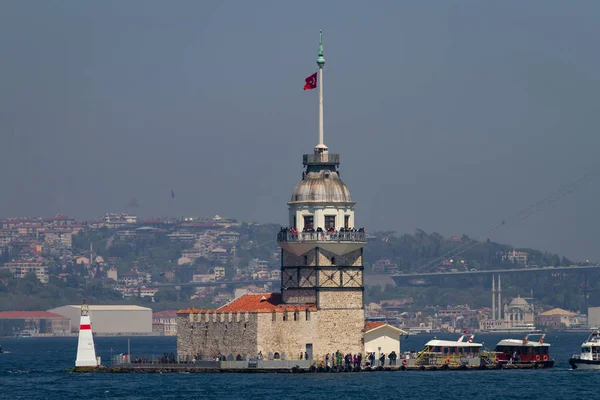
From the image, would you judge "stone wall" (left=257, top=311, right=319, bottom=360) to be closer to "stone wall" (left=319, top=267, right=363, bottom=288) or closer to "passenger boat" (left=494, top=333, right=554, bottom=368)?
"stone wall" (left=319, top=267, right=363, bottom=288)

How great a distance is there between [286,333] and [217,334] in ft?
12.2

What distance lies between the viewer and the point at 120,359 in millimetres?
85812

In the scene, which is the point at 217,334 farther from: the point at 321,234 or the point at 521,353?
the point at 521,353

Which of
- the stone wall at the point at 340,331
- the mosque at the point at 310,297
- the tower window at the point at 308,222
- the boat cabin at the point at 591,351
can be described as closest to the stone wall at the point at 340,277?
the mosque at the point at 310,297

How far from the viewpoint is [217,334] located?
8188cm

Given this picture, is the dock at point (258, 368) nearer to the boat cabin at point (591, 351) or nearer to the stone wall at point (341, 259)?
the boat cabin at point (591, 351)

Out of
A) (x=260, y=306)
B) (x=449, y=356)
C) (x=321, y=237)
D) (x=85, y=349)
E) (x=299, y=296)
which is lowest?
(x=449, y=356)

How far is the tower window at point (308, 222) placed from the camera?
82.5 meters

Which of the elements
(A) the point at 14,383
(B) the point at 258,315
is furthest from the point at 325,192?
(A) the point at 14,383

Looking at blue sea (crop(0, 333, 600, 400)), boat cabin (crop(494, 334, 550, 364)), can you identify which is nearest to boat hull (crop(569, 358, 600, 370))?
boat cabin (crop(494, 334, 550, 364))

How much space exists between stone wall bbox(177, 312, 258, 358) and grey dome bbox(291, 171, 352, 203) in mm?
6581

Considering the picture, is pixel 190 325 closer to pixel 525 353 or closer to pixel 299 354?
pixel 299 354

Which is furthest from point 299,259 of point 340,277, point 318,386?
point 318,386

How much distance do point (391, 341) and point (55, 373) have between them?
57.5 ft
